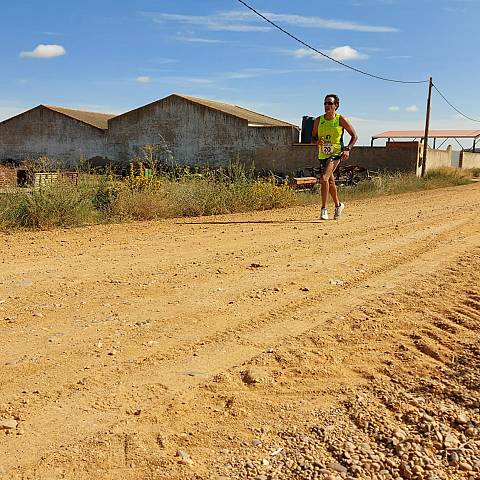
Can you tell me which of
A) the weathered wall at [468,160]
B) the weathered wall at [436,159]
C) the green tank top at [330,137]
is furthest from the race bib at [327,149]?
the weathered wall at [468,160]

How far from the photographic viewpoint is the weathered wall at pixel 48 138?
37.5 metres

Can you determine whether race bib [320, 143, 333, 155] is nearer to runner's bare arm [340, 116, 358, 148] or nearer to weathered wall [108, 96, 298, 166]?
runner's bare arm [340, 116, 358, 148]

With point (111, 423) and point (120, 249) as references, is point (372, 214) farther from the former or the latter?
point (111, 423)

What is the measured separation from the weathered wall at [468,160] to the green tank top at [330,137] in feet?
107

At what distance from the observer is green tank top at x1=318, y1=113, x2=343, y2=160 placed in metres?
8.69

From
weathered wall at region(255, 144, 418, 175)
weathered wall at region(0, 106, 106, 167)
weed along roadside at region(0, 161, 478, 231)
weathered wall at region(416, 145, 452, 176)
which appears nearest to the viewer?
weed along roadside at region(0, 161, 478, 231)

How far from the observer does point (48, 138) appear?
39156 mm

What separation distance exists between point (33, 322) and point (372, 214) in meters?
7.07

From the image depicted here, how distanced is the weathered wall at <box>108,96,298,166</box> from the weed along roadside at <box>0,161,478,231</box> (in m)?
20.2

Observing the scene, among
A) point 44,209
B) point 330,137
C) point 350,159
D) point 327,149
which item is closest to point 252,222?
point 327,149

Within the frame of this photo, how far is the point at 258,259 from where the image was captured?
5.69 metres

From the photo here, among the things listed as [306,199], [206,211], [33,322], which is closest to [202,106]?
[306,199]

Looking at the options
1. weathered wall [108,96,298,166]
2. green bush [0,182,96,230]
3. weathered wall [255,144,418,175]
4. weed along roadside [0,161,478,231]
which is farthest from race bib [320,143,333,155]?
weathered wall [108,96,298,166]

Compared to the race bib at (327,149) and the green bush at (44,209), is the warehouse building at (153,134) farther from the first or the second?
the green bush at (44,209)
